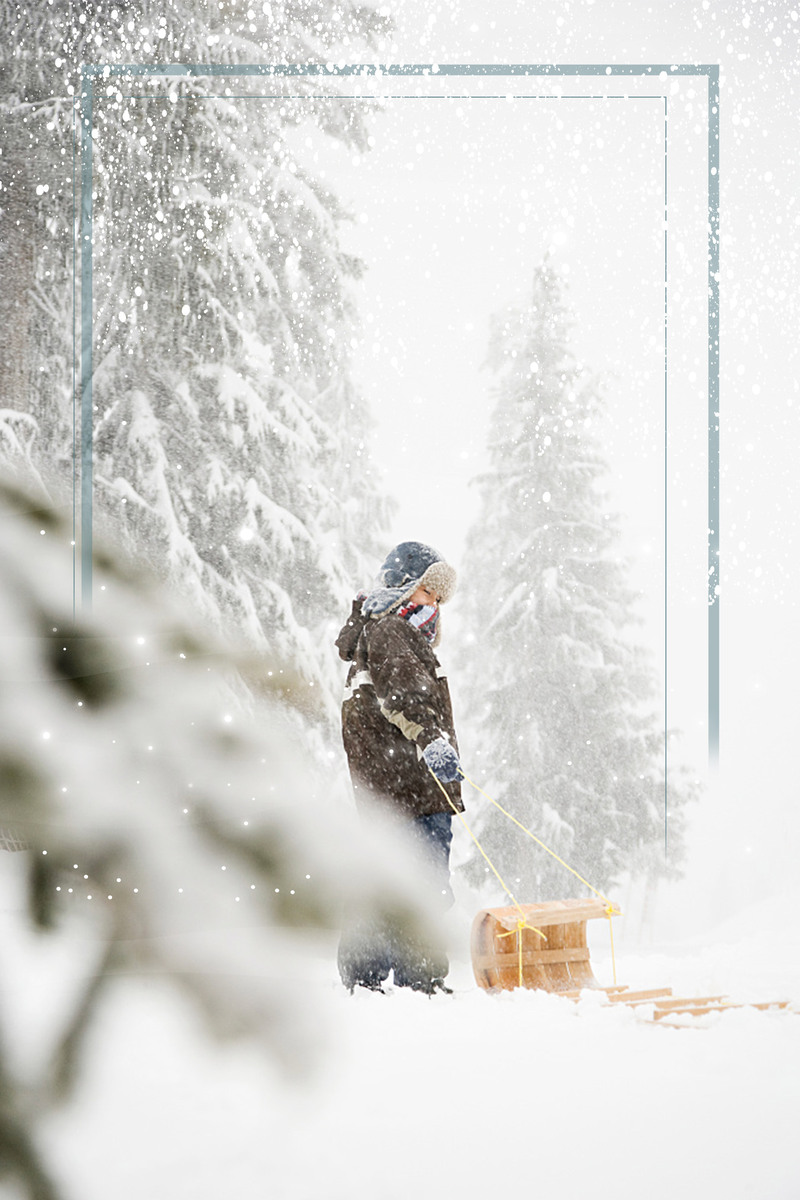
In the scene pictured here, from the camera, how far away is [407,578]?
2.25m

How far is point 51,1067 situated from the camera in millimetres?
291

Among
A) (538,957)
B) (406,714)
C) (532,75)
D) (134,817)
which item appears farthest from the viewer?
(532,75)

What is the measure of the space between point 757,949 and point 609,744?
1.94 m

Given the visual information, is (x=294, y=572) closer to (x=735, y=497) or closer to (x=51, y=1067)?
(x=735, y=497)

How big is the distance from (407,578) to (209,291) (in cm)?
238

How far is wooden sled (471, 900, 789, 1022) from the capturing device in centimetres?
196

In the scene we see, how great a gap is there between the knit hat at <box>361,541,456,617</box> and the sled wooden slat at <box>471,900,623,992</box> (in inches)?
29.0

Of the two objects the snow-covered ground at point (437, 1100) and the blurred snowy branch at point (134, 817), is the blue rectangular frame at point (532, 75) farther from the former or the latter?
the blurred snowy branch at point (134, 817)

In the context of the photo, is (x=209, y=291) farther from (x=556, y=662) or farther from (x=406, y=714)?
(x=406, y=714)

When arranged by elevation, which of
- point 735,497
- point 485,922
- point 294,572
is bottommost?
point 485,922

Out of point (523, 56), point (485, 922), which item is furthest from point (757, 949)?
point (523, 56)

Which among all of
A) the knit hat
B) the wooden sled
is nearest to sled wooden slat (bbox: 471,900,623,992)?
the wooden sled

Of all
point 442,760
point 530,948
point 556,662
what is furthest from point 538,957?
point 556,662

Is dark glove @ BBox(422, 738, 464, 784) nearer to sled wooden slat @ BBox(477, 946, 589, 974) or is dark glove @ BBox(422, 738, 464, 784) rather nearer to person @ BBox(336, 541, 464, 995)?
person @ BBox(336, 541, 464, 995)
